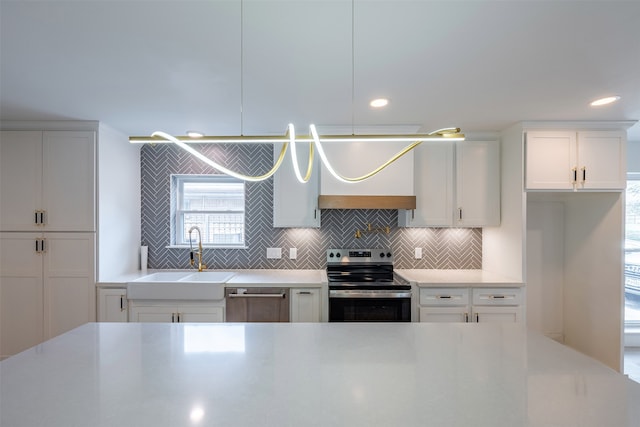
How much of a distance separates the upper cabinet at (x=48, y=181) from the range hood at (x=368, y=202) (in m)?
2.11

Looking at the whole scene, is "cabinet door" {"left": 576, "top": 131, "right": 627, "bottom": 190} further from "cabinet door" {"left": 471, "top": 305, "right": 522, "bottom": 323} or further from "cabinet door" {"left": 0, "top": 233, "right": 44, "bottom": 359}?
"cabinet door" {"left": 0, "top": 233, "right": 44, "bottom": 359}

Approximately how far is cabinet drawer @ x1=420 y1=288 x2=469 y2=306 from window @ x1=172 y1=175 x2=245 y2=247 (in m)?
1.99

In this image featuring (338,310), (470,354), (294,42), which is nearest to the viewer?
(470,354)

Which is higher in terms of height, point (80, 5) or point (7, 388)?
point (80, 5)

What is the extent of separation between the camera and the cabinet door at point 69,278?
286cm

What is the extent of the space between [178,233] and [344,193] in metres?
1.94

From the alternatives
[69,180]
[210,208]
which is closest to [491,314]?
[210,208]

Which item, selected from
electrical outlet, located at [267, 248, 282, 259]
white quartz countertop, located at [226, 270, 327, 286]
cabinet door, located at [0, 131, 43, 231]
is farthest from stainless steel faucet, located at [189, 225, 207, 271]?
cabinet door, located at [0, 131, 43, 231]

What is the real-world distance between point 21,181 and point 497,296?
4.34m

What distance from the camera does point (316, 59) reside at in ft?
5.75

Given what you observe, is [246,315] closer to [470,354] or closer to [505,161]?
[470,354]

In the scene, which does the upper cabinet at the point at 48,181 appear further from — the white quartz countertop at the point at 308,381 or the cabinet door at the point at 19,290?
the white quartz countertop at the point at 308,381

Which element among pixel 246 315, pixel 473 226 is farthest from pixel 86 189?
pixel 473 226

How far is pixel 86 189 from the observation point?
286 cm
